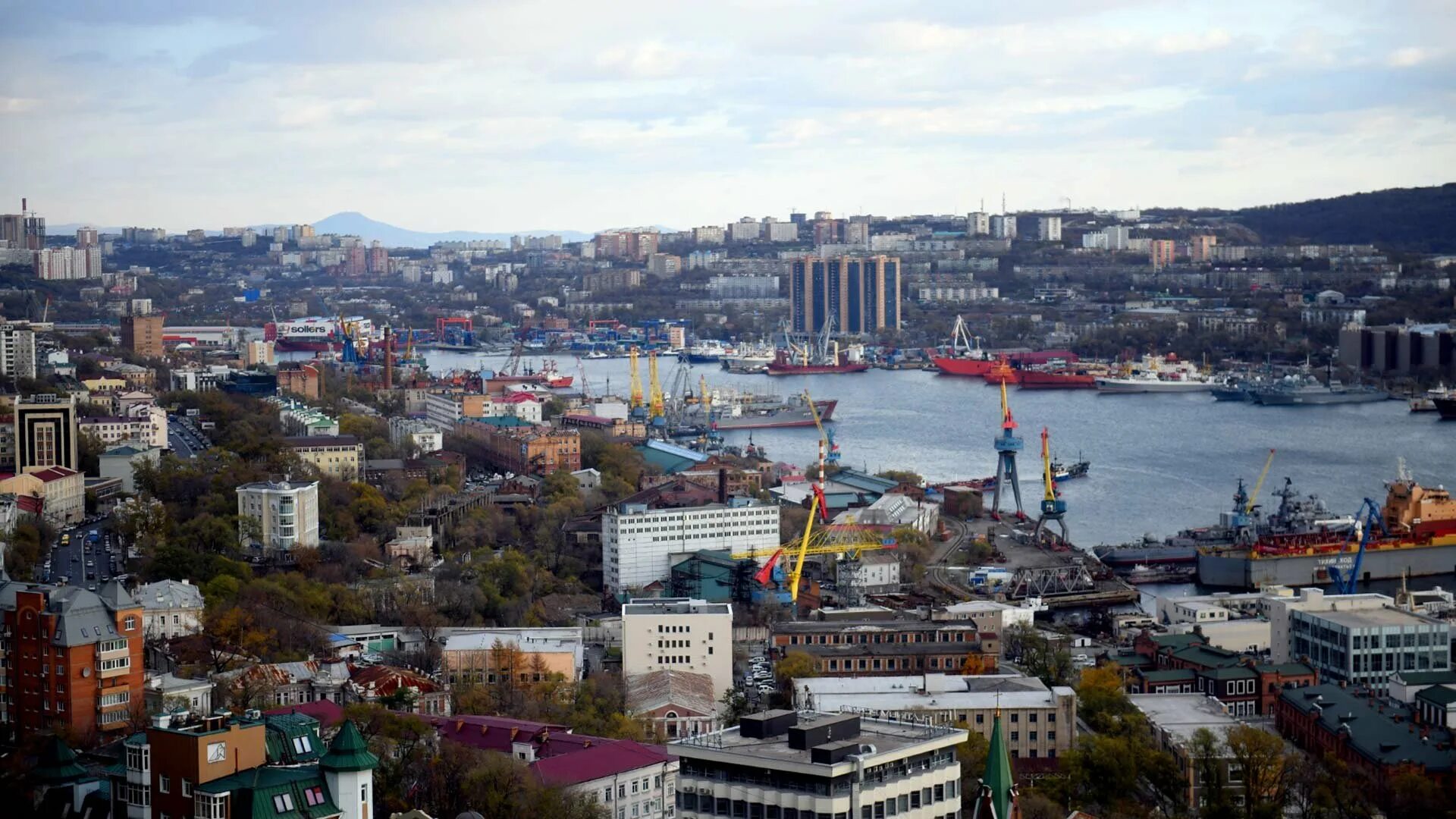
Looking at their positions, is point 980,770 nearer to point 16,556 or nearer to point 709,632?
point 709,632

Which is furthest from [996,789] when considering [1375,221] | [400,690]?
[1375,221]

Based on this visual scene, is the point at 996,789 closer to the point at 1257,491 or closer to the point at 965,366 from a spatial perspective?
the point at 1257,491

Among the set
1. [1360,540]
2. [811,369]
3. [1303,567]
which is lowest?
[811,369]

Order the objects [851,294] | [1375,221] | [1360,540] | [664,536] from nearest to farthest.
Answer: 1. [664,536]
2. [1360,540]
3. [851,294]
4. [1375,221]

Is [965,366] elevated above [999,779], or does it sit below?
below

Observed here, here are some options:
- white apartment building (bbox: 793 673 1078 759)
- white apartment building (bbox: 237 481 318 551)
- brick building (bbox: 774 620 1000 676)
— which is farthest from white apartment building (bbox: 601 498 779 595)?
white apartment building (bbox: 793 673 1078 759)

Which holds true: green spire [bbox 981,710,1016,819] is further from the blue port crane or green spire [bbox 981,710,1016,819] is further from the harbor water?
the harbor water

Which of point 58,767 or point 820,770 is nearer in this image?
point 820,770

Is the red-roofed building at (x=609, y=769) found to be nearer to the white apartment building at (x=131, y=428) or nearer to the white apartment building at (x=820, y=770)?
the white apartment building at (x=820, y=770)

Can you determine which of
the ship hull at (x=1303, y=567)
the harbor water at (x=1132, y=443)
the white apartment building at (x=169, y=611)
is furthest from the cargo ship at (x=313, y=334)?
the white apartment building at (x=169, y=611)
